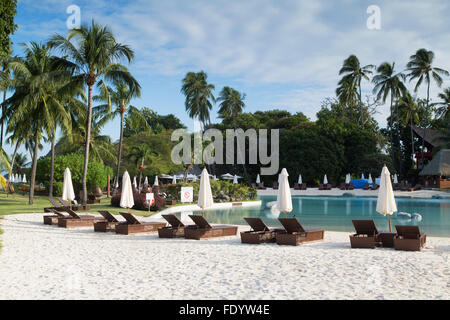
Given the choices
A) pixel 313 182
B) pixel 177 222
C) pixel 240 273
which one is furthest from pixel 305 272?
pixel 313 182

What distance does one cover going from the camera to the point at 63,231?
1292 cm

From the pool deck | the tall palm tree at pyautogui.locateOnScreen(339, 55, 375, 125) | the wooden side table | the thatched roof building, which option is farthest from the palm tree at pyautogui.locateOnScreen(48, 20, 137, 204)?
Answer: the tall palm tree at pyautogui.locateOnScreen(339, 55, 375, 125)

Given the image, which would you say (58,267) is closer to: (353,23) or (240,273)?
(240,273)

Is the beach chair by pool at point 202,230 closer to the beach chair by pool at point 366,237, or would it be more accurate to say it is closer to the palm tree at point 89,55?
the beach chair by pool at point 366,237

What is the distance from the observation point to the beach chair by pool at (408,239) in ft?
30.0

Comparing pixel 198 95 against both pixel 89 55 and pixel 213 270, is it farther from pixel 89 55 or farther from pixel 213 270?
pixel 213 270

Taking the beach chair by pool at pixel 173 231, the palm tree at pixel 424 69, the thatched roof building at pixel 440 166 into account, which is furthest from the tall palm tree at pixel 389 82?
the beach chair by pool at pixel 173 231

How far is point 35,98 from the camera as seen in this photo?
71.9 ft

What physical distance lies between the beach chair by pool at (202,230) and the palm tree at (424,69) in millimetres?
40605

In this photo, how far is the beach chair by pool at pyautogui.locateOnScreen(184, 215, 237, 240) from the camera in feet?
36.8

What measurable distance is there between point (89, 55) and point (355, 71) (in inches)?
1467

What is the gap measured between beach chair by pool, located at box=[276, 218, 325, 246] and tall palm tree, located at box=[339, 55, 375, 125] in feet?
141

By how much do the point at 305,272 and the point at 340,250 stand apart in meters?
2.67

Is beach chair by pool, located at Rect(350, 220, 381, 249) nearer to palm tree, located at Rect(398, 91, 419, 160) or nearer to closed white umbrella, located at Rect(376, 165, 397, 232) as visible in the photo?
closed white umbrella, located at Rect(376, 165, 397, 232)
